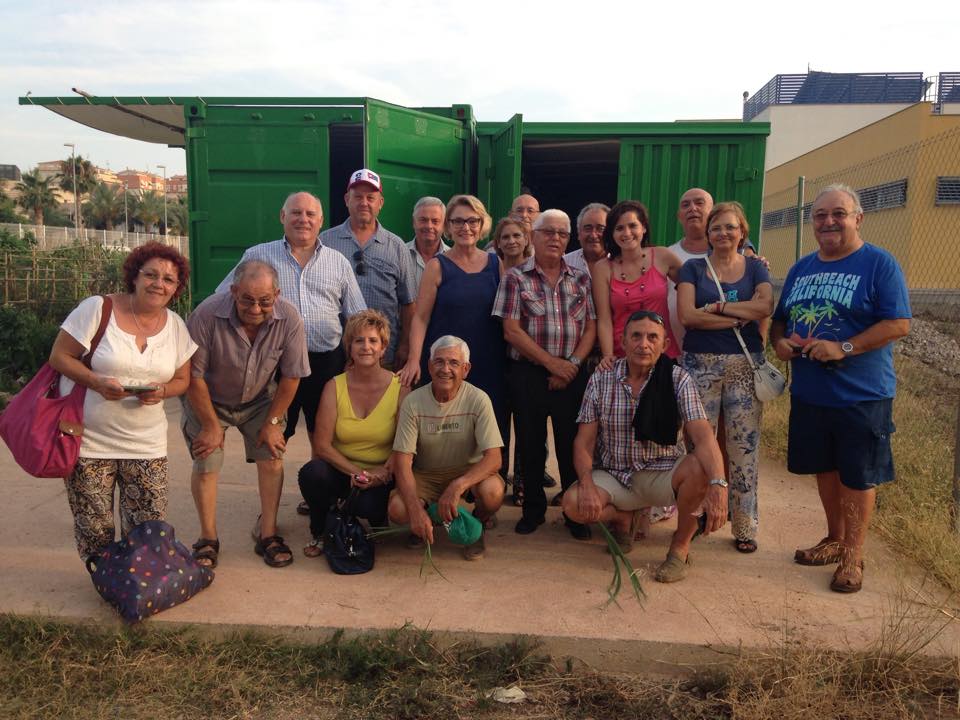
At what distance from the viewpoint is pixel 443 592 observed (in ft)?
11.0

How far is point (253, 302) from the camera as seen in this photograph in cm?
339

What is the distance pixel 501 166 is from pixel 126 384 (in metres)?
4.44

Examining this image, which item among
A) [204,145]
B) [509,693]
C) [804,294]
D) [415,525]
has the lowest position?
[509,693]

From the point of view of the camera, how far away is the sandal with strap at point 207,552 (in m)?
3.52

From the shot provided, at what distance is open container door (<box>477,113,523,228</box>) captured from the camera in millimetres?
6238

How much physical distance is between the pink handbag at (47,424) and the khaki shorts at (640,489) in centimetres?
226

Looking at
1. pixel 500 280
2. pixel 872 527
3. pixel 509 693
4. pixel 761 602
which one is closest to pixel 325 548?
pixel 509 693

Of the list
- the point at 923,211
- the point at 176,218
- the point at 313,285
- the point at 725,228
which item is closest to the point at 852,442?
the point at 725,228

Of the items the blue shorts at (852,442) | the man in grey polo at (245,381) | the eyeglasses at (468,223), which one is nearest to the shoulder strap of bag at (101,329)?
the man in grey polo at (245,381)

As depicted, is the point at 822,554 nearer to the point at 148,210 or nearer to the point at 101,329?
A: the point at 101,329

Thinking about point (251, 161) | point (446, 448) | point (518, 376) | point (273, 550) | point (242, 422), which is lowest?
point (273, 550)

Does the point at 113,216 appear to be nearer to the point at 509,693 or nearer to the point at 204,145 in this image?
the point at 204,145

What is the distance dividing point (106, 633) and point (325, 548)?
0.97 m

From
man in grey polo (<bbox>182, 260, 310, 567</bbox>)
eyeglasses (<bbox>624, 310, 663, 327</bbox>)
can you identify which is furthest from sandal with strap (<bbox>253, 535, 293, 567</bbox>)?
eyeglasses (<bbox>624, 310, 663, 327</bbox>)
